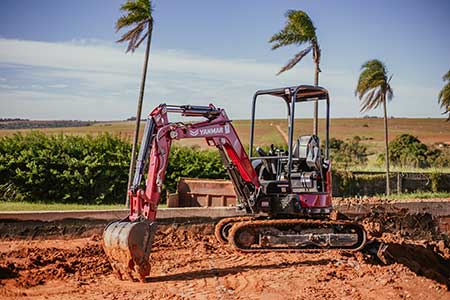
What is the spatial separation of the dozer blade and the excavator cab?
2.94m

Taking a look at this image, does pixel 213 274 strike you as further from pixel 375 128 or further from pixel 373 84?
pixel 375 128

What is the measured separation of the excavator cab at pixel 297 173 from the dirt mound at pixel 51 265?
10.4 ft

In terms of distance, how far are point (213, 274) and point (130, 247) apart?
1477 mm

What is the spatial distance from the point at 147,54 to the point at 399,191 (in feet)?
33.6

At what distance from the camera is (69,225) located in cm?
1241

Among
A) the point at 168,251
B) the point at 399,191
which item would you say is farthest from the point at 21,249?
the point at 399,191

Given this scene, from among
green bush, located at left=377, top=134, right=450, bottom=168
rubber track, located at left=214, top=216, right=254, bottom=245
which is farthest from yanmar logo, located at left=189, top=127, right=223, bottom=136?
green bush, located at left=377, top=134, right=450, bottom=168

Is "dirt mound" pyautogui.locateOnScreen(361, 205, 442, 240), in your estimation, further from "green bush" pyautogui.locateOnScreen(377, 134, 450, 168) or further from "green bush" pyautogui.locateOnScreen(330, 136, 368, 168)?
"green bush" pyautogui.locateOnScreen(330, 136, 368, 168)

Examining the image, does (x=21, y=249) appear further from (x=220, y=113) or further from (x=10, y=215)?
(x=220, y=113)

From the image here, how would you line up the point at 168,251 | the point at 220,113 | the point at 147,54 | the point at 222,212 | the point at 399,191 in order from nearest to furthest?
the point at 220,113
the point at 168,251
the point at 222,212
the point at 147,54
the point at 399,191

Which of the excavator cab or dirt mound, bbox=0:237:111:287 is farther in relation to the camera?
the excavator cab

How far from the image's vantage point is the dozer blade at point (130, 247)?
8.22 meters

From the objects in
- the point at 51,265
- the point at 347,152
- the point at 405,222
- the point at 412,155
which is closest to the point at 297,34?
the point at 405,222

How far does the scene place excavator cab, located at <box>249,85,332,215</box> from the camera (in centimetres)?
1059
